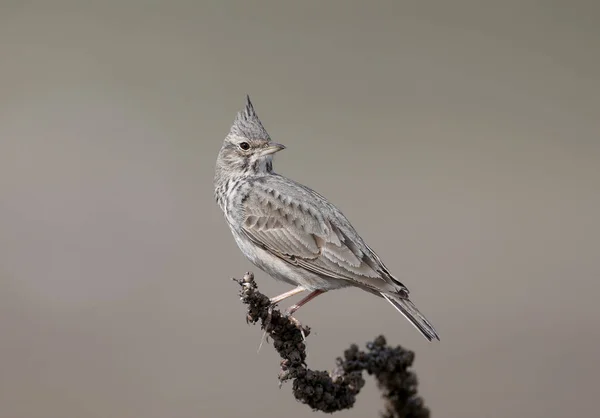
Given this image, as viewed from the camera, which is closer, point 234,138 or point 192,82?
point 234,138

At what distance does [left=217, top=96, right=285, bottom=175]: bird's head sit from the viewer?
6.68 meters

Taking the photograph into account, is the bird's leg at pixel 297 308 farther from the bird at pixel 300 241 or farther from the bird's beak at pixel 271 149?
the bird's beak at pixel 271 149

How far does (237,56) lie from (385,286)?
1452cm

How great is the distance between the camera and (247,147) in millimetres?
6711

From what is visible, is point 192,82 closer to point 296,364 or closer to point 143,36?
point 143,36

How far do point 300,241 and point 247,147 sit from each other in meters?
1.12

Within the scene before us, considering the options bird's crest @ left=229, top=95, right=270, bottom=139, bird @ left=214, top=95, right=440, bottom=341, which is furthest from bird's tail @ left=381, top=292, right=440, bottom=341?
bird's crest @ left=229, top=95, right=270, bottom=139

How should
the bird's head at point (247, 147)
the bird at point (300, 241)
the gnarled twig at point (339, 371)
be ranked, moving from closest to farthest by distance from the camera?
the gnarled twig at point (339, 371) → the bird at point (300, 241) → the bird's head at point (247, 147)

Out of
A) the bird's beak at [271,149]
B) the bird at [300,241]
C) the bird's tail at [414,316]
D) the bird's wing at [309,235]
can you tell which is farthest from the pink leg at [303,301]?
the bird's beak at [271,149]

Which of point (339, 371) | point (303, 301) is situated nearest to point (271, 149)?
point (303, 301)

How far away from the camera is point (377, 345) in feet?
13.1

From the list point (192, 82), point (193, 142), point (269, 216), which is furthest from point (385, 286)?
point (192, 82)

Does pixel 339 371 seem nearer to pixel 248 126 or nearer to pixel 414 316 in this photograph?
pixel 414 316

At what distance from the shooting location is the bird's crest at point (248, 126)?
6703 mm
